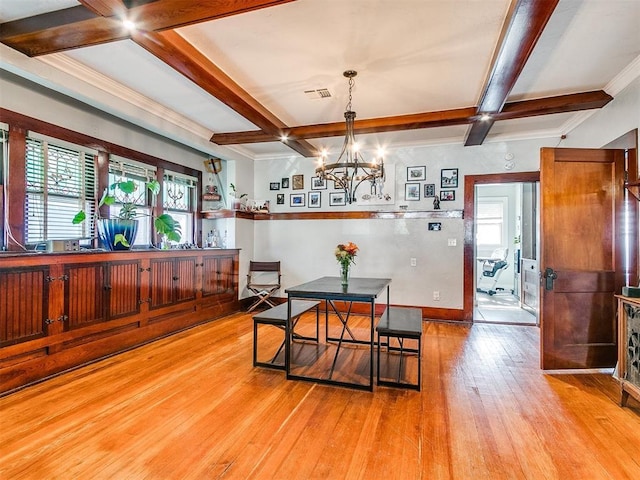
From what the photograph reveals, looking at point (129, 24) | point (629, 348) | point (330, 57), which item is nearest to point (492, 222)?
point (629, 348)

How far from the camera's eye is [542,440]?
6.68 feet

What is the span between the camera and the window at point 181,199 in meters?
4.85

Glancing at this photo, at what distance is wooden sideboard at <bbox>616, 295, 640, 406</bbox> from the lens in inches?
94.5

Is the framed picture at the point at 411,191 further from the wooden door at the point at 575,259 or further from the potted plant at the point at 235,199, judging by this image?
the potted plant at the point at 235,199

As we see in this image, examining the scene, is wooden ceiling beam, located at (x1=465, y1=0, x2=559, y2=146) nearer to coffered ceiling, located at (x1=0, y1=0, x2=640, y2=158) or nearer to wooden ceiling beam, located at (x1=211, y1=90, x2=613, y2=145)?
coffered ceiling, located at (x1=0, y1=0, x2=640, y2=158)

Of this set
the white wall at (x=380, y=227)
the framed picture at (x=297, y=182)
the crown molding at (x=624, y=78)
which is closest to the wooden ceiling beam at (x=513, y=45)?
the crown molding at (x=624, y=78)

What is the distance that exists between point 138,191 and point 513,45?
167 inches

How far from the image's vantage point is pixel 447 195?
5164 mm

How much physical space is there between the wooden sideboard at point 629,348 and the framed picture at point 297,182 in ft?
14.5

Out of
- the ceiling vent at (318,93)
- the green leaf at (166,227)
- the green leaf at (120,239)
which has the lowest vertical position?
the green leaf at (120,239)

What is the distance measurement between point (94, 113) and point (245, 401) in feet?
11.4

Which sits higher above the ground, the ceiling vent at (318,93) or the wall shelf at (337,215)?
the ceiling vent at (318,93)

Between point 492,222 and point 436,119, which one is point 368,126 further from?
point 492,222

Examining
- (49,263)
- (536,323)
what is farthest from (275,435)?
(536,323)
